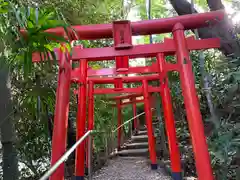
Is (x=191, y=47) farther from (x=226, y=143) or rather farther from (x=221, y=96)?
(x=226, y=143)

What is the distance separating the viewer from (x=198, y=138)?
98.1 inches

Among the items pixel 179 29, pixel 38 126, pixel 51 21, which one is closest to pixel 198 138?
pixel 179 29

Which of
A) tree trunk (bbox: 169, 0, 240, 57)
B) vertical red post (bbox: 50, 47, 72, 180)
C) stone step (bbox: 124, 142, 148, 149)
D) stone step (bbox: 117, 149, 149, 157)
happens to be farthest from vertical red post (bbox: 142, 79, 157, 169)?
vertical red post (bbox: 50, 47, 72, 180)

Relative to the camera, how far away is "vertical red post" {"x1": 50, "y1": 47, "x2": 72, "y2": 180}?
2504 millimetres

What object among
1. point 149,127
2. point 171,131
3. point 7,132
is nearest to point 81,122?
point 171,131

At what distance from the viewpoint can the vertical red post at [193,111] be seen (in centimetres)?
241

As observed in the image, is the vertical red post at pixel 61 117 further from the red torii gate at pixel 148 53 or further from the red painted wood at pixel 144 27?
the red painted wood at pixel 144 27

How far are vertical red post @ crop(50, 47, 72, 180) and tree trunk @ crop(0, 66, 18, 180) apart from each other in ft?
1.33

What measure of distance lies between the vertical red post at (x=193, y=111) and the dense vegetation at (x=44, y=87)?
0.41 feet

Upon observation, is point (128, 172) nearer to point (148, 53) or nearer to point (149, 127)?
point (149, 127)

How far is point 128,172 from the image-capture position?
4906mm

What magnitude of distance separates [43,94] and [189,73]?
1.56m

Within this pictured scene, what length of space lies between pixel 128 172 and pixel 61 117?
2.76 m

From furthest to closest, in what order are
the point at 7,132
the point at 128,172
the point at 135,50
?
1. the point at 128,172
2. the point at 135,50
3. the point at 7,132
